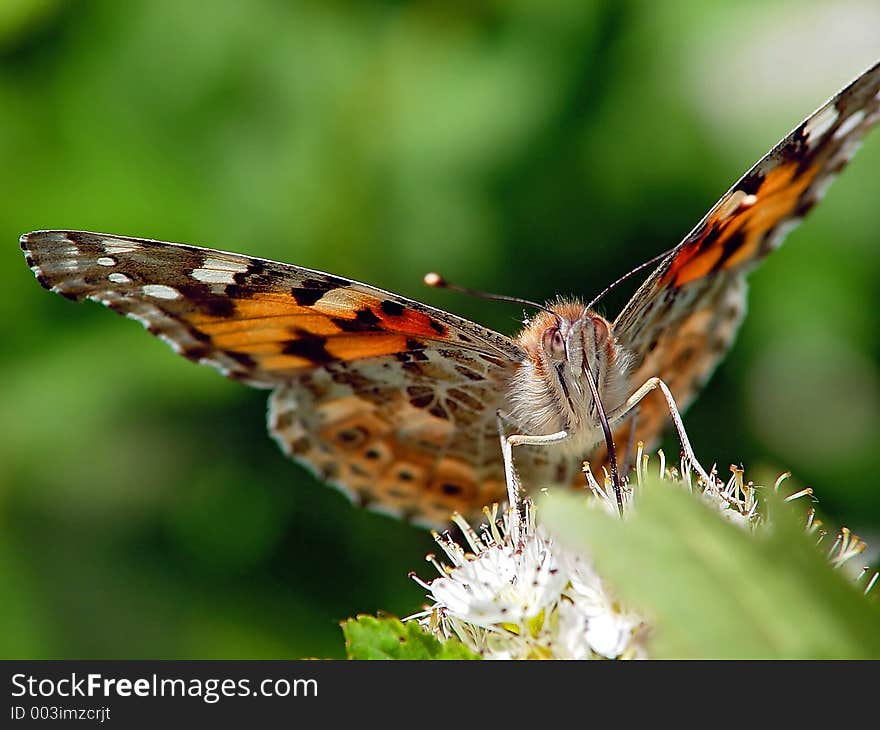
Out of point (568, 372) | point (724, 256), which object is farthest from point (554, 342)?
point (724, 256)

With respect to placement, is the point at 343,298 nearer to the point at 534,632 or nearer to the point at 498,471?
the point at 498,471

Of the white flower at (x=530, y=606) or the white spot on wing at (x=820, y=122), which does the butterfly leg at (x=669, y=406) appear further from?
the white spot on wing at (x=820, y=122)

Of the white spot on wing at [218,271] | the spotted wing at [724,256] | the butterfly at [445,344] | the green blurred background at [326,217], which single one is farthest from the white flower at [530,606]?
the green blurred background at [326,217]

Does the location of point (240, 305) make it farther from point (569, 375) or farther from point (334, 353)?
point (569, 375)

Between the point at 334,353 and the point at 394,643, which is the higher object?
the point at 334,353

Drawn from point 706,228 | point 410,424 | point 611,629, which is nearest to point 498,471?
point 410,424

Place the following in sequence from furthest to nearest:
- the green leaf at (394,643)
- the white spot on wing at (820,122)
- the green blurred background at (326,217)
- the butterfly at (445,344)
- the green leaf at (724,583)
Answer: the green blurred background at (326,217), the butterfly at (445,344), the white spot on wing at (820,122), the green leaf at (394,643), the green leaf at (724,583)
